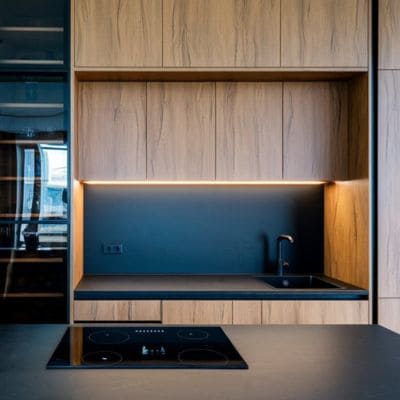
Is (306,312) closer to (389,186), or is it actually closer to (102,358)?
(389,186)

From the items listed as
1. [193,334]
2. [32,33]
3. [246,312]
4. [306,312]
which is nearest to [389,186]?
[306,312]

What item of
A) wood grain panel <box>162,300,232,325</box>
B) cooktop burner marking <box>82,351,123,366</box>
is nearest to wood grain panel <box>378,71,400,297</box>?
wood grain panel <box>162,300,232,325</box>

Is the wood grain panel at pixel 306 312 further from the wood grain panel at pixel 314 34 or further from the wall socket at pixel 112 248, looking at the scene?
the wood grain panel at pixel 314 34

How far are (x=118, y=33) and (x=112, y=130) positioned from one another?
1.93 feet

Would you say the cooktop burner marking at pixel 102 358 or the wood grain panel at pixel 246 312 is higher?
the cooktop burner marking at pixel 102 358

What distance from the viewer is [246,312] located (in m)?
2.63

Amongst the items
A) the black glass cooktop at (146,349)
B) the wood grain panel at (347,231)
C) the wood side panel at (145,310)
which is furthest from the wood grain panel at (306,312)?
the black glass cooktop at (146,349)

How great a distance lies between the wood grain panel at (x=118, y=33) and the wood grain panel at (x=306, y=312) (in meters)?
1.60

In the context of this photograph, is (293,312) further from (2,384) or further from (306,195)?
(2,384)

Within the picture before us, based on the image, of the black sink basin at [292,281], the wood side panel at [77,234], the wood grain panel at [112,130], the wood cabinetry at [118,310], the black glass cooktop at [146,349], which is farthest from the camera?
the black sink basin at [292,281]

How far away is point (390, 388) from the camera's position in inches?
41.6

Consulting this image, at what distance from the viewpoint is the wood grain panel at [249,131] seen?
2957 mm

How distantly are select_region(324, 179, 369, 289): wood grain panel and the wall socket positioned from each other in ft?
4.78

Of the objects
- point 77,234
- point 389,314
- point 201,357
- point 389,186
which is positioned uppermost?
point 389,186
